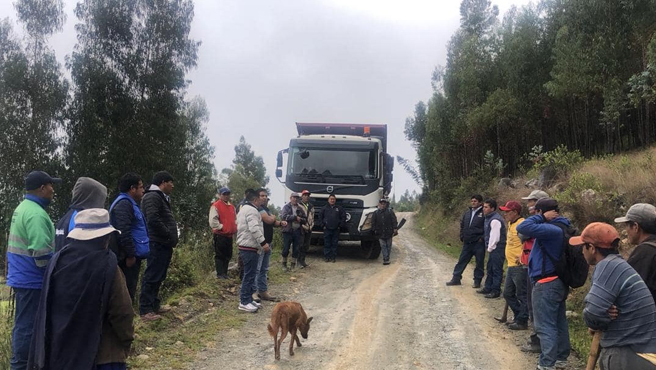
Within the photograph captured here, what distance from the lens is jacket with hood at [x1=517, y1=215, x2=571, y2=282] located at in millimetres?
4543

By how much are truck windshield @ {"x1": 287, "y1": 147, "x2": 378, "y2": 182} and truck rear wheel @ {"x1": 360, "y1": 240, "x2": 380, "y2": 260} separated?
6.29ft

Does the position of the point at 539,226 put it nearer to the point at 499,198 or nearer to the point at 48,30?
the point at 499,198

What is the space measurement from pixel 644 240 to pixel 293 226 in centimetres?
785

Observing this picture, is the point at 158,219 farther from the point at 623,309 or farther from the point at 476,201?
the point at 476,201

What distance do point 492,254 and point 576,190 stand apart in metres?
5.20

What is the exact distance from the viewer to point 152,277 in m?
6.03

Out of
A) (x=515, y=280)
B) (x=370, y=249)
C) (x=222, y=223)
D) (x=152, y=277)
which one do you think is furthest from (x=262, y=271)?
(x=370, y=249)

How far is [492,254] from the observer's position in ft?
26.0

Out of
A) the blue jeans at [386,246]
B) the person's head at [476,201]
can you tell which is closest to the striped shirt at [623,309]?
the person's head at [476,201]

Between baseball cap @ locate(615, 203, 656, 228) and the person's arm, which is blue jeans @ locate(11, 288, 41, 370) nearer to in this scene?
baseball cap @ locate(615, 203, 656, 228)

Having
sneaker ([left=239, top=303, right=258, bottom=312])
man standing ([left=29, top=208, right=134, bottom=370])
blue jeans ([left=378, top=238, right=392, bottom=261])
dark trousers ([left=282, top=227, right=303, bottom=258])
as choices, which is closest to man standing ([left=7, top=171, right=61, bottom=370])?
man standing ([left=29, top=208, right=134, bottom=370])

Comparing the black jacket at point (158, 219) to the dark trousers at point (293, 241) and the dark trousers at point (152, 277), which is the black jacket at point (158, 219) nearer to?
the dark trousers at point (152, 277)

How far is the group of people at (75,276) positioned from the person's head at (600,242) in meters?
3.12

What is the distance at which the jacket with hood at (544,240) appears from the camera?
4.54 m
